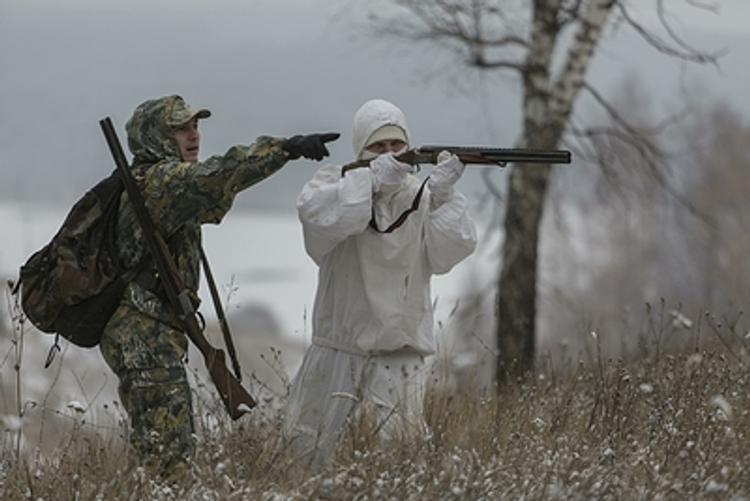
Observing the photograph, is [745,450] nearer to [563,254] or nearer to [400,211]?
[400,211]

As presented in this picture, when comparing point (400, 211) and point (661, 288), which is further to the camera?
point (661, 288)

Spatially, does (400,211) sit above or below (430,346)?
above

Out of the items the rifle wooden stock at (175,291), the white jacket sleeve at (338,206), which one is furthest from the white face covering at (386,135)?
the rifle wooden stock at (175,291)

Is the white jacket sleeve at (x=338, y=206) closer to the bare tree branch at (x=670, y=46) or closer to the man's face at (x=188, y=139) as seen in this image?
the man's face at (x=188, y=139)

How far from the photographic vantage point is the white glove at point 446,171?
7.02 meters

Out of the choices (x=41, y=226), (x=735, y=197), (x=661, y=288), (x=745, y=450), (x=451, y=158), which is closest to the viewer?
(x=745, y=450)

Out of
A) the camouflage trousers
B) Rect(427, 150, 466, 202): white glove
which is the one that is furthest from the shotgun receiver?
the camouflage trousers

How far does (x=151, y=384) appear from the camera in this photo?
684cm

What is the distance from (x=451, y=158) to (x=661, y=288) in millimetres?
38615

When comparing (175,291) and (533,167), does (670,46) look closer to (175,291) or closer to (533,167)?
(533,167)

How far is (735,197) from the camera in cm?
4203

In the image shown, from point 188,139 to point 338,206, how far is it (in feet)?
2.11

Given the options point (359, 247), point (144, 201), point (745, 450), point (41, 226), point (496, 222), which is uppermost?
point (144, 201)

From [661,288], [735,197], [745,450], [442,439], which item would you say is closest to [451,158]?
[442,439]
